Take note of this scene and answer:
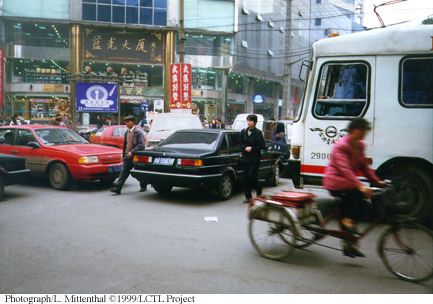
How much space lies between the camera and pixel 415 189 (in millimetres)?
6035

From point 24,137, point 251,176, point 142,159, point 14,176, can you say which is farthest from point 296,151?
point 24,137

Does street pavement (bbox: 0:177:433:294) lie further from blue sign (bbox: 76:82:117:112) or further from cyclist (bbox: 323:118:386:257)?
blue sign (bbox: 76:82:117:112)

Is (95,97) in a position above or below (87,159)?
above

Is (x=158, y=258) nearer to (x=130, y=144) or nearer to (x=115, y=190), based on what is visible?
(x=115, y=190)

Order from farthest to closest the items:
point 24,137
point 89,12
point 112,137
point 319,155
A: point 89,12
point 112,137
point 24,137
point 319,155

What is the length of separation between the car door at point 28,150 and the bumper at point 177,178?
9.21 ft

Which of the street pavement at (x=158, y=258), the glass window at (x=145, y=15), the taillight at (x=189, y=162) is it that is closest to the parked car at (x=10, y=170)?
the street pavement at (x=158, y=258)

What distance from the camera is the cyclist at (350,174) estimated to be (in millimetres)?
4207

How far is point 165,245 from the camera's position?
5121 mm

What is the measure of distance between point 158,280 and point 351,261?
226 centimetres

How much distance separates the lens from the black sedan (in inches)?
296

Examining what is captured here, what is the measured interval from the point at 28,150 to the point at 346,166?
25.7ft

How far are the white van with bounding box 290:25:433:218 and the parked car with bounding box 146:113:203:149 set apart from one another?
728 cm

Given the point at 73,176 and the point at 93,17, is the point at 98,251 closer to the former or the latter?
the point at 73,176
